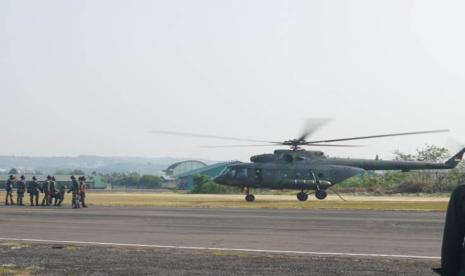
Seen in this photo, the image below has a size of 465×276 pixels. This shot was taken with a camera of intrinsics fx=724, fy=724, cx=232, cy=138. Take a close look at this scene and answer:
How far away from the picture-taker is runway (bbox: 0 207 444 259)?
54.0 ft

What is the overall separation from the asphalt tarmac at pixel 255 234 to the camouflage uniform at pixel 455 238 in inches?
311

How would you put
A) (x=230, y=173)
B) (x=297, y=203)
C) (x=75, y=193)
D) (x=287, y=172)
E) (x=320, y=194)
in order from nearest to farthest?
(x=75, y=193)
(x=297, y=203)
(x=287, y=172)
(x=230, y=173)
(x=320, y=194)

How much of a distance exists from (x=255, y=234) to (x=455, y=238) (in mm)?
15421

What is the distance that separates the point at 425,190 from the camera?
6069cm

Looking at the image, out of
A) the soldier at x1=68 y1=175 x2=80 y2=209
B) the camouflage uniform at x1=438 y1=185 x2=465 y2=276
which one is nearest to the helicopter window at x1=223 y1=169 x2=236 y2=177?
the soldier at x1=68 y1=175 x2=80 y2=209

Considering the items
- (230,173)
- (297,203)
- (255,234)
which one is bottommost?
(255,234)

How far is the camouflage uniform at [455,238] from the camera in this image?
4480 millimetres

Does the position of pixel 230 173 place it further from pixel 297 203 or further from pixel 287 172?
pixel 297 203

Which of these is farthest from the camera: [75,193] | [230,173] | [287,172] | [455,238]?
[230,173]

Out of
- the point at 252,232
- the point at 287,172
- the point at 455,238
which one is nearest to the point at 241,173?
the point at 287,172

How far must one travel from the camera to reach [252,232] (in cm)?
2045

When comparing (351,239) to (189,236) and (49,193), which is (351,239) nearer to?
(189,236)

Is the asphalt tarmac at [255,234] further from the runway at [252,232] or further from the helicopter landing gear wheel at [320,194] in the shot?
the helicopter landing gear wheel at [320,194]

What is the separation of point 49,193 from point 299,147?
587 inches
